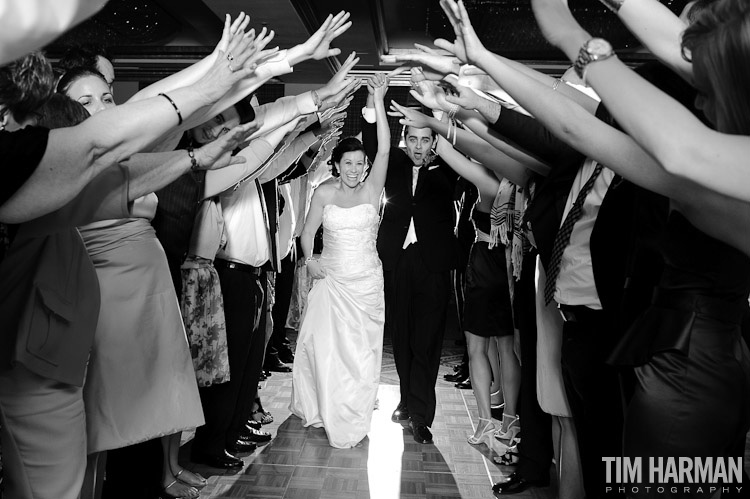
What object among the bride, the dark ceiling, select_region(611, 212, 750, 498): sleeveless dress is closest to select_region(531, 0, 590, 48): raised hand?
select_region(611, 212, 750, 498): sleeveless dress

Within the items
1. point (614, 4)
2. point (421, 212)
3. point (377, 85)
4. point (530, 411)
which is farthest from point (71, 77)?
point (530, 411)

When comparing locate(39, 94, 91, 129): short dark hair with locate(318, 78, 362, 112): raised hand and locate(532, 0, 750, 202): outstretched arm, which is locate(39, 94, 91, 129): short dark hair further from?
locate(318, 78, 362, 112): raised hand

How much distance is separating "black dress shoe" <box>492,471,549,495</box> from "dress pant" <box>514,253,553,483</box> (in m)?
→ 0.02

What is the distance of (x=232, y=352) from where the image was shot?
3.13 m

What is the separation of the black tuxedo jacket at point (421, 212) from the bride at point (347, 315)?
107mm

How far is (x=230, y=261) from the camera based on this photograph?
3.10 m

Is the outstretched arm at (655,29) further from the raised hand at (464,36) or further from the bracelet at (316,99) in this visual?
the bracelet at (316,99)

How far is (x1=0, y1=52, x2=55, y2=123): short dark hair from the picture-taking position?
1.40 m

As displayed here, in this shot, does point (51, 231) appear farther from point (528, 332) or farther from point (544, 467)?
point (544, 467)

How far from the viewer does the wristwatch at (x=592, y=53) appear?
1.16m

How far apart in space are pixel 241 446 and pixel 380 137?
1.76 m

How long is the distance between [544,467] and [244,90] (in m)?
1.98

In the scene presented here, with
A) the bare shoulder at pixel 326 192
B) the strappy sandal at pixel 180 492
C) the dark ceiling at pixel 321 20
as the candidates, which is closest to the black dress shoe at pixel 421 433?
the strappy sandal at pixel 180 492

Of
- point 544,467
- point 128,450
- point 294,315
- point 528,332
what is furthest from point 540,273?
point 294,315
